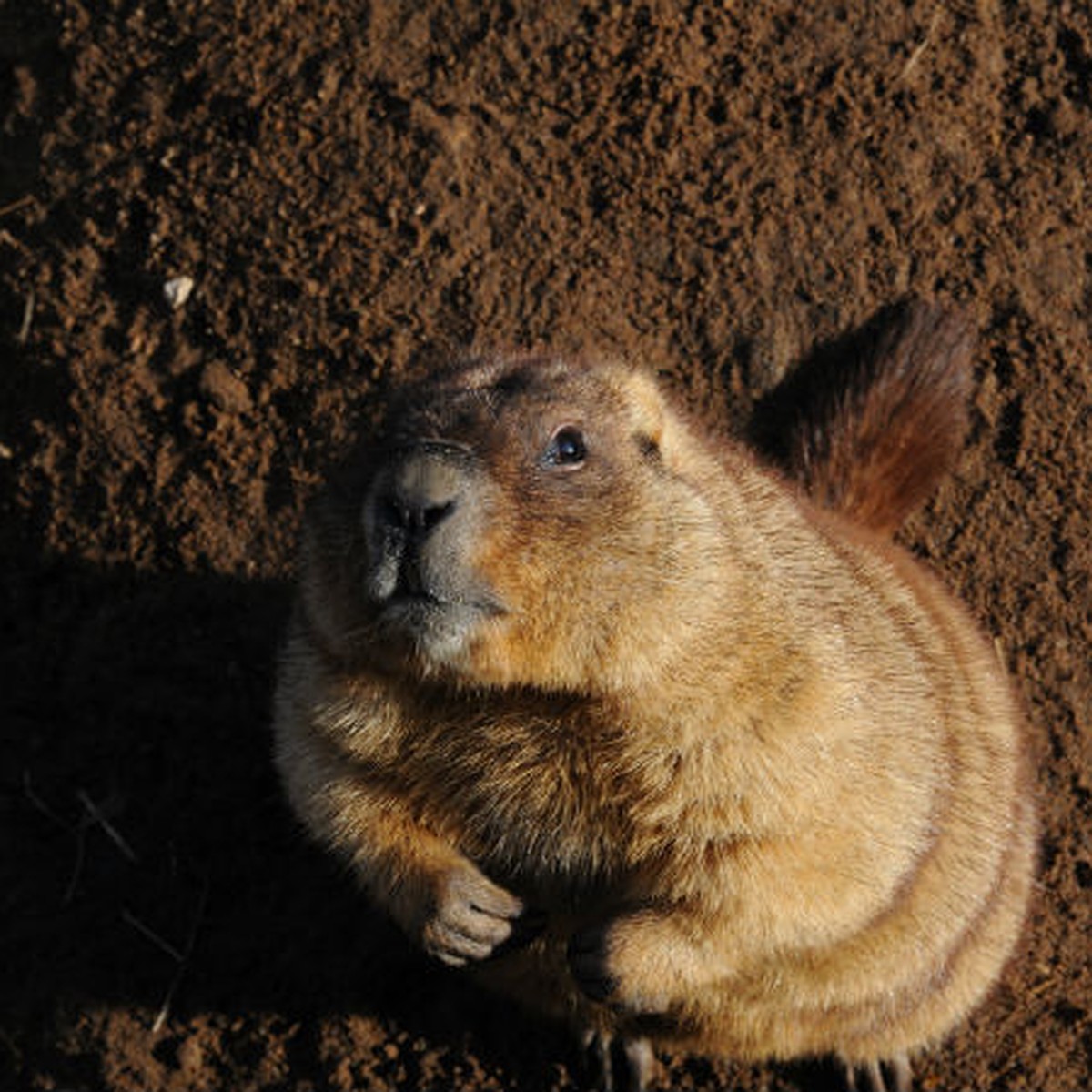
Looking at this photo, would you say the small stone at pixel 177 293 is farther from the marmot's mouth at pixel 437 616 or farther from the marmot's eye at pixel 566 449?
the marmot's mouth at pixel 437 616

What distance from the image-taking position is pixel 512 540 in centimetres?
311

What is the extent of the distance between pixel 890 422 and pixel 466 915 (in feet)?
6.97

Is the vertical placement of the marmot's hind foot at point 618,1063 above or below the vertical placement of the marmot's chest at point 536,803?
below

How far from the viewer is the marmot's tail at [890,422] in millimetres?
4902

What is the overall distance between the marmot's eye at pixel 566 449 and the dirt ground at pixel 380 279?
1.95 meters

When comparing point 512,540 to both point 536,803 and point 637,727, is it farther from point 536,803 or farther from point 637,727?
point 536,803

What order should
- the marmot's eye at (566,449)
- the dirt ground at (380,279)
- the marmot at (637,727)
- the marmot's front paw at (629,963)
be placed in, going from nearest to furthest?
the marmot at (637,727) → the marmot's eye at (566,449) → the marmot's front paw at (629,963) → the dirt ground at (380,279)

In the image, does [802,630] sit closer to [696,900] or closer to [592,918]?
[696,900]

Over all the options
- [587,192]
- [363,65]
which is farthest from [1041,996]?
[363,65]

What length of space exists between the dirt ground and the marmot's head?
1.80 meters

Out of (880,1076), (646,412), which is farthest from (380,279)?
(880,1076)

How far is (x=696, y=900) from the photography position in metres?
3.67

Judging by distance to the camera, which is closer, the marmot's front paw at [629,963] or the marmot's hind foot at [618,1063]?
the marmot's front paw at [629,963]

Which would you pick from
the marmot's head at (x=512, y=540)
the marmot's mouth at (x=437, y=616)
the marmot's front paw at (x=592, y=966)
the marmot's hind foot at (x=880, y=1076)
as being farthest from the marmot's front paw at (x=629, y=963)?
the marmot's hind foot at (x=880, y=1076)
